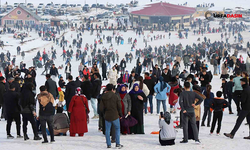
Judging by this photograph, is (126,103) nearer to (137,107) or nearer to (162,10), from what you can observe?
(137,107)

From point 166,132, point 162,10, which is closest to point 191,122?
point 166,132

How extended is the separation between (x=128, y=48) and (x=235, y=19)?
4123cm

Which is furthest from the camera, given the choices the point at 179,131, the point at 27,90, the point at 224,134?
the point at 179,131

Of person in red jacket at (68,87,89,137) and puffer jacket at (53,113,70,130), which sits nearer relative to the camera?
person in red jacket at (68,87,89,137)

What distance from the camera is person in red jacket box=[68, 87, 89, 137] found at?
29.6ft

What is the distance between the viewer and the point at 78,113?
904 cm

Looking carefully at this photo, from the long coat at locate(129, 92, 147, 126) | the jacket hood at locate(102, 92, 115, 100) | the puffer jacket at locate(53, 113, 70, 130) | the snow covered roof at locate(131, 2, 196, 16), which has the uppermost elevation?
the snow covered roof at locate(131, 2, 196, 16)

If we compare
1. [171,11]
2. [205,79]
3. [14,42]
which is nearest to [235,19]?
[171,11]

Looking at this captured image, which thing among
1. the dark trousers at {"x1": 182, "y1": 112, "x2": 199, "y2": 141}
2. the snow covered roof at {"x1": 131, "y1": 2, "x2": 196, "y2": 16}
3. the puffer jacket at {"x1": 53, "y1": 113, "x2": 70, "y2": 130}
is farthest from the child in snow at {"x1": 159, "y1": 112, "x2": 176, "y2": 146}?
the snow covered roof at {"x1": 131, "y1": 2, "x2": 196, "y2": 16}

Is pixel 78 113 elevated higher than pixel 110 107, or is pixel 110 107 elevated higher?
pixel 110 107

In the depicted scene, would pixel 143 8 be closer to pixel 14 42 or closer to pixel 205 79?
pixel 14 42

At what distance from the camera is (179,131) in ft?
32.4

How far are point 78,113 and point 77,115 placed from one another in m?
0.05

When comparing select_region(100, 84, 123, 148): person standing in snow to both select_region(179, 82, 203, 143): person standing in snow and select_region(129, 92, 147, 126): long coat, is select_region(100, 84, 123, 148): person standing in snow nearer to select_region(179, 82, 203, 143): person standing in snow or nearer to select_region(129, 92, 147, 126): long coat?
select_region(179, 82, 203, 143): person standing in snow
